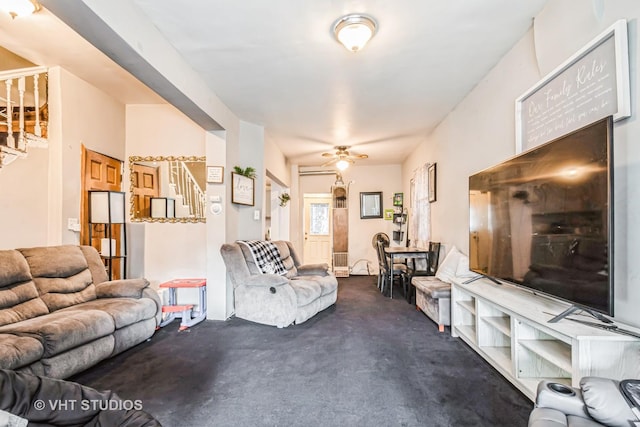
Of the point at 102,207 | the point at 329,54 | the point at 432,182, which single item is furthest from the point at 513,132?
the point at 102,207

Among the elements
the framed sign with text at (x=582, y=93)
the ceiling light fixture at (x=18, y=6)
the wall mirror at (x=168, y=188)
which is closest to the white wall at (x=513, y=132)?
the framed sign with text at (x=582, y=93)

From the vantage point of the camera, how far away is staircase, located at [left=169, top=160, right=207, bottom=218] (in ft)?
12.9

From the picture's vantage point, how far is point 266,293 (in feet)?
11.0

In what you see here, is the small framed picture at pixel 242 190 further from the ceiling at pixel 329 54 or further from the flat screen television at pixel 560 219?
the flat screen television at pixel 560 219

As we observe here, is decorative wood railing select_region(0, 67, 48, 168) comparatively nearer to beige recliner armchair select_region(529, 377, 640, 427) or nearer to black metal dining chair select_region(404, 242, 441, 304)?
beige recliner armchair select_region(529, 377, 640, 427)

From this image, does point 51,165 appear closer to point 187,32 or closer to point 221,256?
point 221,256

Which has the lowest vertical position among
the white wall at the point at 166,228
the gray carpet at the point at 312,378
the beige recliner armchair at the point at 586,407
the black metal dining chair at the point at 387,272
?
the gray carpet at the point at 312,378

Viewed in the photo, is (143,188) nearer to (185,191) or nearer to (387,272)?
(185,191)

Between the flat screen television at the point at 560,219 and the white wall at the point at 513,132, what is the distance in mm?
198

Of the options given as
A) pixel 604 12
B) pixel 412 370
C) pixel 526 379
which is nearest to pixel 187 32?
pixel 604 12

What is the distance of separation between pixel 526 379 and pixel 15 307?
11.7 feet

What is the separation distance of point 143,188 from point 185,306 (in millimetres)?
1767

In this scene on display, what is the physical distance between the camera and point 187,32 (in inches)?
88.0

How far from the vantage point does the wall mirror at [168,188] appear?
3912 mm
